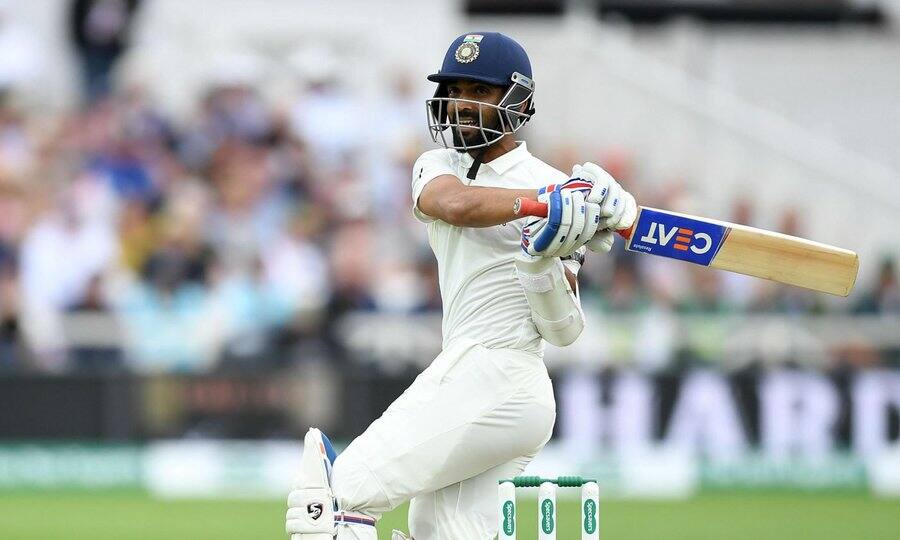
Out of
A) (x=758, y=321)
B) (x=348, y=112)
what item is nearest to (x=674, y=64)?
(x=348, y=112)

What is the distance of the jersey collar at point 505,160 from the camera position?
441 cm

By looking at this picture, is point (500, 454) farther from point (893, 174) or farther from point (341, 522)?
point (893, 174)

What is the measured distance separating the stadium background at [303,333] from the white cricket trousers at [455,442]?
4.30 m

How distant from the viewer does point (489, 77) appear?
170 inches

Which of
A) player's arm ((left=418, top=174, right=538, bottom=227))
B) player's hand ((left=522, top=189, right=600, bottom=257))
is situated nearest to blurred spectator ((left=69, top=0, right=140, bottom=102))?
player's arm ((left=418, top=174, right=538, bottom=227))

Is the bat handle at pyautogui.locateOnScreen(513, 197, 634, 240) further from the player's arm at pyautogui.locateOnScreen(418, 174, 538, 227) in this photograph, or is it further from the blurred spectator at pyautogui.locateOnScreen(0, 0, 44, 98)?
the blurred spectator at pyautogui.locateOnScreen(0, 0, 44, 98)

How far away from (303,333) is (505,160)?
607 cm

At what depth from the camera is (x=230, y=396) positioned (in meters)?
10.3

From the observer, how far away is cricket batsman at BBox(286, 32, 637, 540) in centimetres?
417

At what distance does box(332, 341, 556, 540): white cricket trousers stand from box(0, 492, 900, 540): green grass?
344 cm

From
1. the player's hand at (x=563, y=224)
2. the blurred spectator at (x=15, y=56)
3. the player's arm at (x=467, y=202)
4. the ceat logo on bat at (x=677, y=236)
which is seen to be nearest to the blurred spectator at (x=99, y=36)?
the blurred spectator at (x=15, y=56)

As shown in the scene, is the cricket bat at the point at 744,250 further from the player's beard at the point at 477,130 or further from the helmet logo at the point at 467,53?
the helmet logo at the point at 467,53

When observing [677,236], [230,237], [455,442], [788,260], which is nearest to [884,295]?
[230,237]

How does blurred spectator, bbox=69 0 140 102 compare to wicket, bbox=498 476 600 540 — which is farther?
blurred spectator, bbox=69 0 140 102
